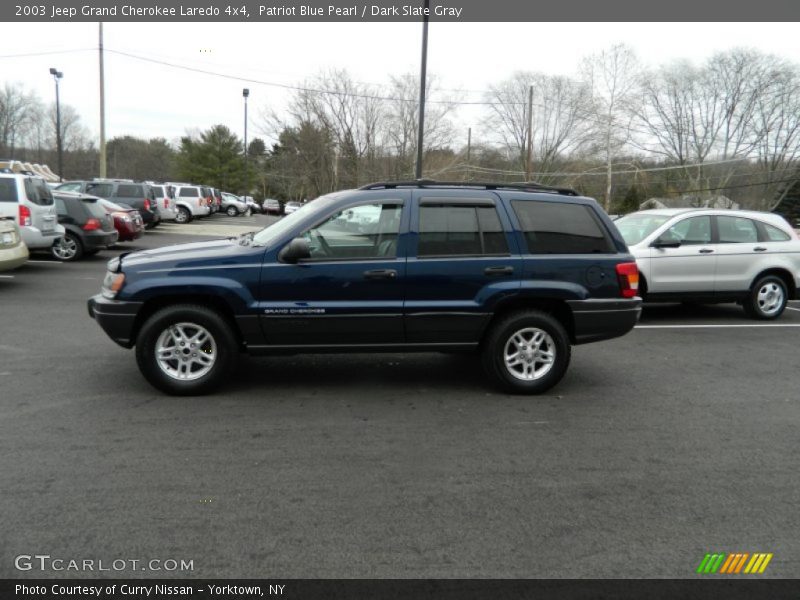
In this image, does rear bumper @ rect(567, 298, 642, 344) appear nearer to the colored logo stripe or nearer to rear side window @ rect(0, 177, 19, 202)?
the colored logo stripe

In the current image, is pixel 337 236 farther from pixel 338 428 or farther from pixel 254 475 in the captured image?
pixel 254 475

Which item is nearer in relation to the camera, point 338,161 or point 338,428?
point 338,428

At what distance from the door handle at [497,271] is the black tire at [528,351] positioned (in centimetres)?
41

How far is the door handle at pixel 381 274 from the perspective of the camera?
5.55 metres

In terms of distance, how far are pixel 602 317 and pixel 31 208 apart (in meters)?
11.7

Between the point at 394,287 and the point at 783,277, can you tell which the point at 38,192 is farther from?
the point at 783,277

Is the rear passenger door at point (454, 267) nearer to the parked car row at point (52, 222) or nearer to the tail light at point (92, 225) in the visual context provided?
the parked car row at point (52, 222)

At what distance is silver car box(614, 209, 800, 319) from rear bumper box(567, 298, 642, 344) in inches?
151

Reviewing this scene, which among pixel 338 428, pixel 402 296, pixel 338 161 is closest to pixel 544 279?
A: pixel 402 296

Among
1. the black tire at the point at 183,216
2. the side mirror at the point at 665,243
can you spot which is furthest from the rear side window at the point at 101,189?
the side mirror at the point at 665,243

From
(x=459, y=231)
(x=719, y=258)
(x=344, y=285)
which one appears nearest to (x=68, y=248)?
(x=344, y=285)

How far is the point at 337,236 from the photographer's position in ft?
18.5
